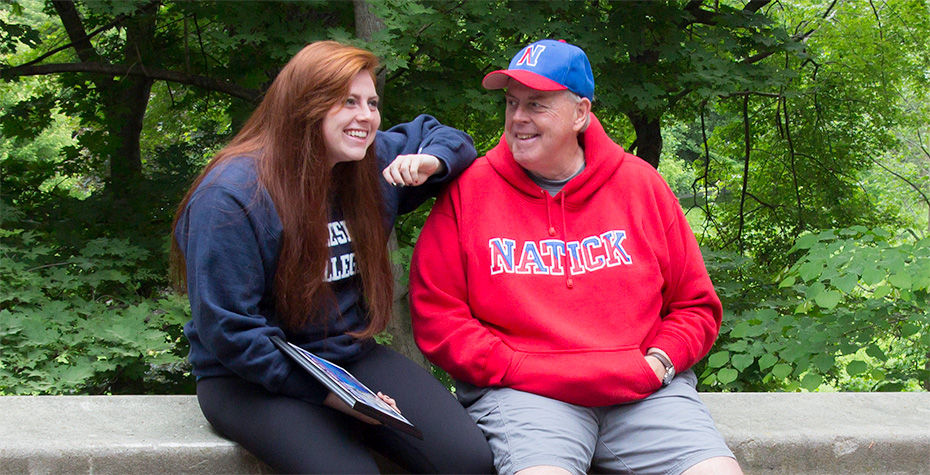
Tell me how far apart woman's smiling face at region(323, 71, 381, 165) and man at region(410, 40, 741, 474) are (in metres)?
0.42

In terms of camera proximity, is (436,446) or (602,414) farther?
(602,414)

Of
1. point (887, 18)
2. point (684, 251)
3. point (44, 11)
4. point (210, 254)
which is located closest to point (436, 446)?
point (210, 254)

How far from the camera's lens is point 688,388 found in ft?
7.64

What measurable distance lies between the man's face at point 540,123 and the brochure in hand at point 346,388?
0.88m

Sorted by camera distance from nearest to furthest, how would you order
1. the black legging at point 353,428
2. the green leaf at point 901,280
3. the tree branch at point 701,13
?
1. the black legging at point 353,428
2. the green leaf at point 901,280
3. the tree branch at point 701,13

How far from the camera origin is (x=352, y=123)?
2.06 meters

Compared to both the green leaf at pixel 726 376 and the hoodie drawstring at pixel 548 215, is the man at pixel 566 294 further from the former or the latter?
the green leaf at pixel 726 376

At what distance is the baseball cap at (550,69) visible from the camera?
2.28m

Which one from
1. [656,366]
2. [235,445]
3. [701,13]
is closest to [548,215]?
[656,366]

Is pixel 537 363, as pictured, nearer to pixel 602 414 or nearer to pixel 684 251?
pixel 602 414

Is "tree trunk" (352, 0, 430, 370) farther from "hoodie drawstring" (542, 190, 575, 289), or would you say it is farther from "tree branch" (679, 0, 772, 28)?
"tree branch" (679, 0, 772, 28)

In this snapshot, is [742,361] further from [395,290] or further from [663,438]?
[395,290]

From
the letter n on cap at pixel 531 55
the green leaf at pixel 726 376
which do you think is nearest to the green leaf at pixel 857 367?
the green leaf at pixel 726 376

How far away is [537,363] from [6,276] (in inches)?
119
